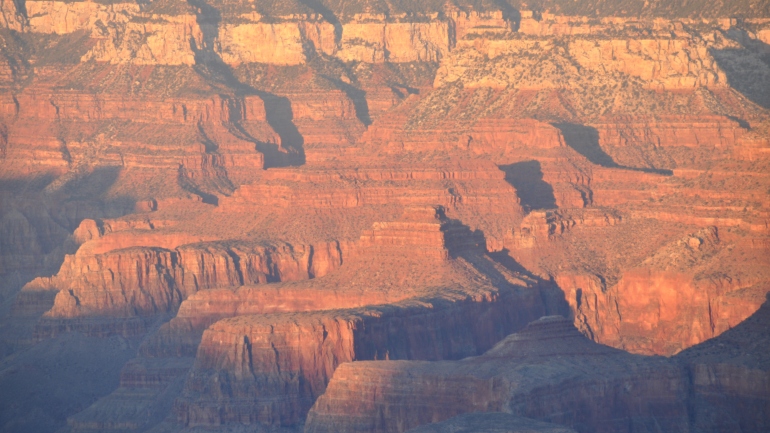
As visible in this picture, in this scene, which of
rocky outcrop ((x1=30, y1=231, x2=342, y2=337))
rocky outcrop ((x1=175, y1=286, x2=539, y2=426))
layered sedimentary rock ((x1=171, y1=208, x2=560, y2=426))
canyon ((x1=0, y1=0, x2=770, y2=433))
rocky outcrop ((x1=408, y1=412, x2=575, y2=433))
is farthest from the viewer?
rocky outcrop ((x1=30, y1=231, x2=342, y2=337))

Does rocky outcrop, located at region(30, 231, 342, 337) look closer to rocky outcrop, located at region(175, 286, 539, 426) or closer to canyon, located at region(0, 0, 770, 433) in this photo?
canyon, located at region(0, 0, 770, 433)

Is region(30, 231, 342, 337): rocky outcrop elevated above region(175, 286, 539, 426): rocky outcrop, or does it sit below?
above

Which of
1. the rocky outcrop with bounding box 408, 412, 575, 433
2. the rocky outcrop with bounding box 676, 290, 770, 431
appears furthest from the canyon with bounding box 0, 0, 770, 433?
the rocky outcrop with bounding box 408, 412, 575, 433

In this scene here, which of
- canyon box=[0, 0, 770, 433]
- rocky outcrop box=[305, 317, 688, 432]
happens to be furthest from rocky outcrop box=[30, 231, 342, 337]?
rocky outcrop box=[305, 317, 688, 432]

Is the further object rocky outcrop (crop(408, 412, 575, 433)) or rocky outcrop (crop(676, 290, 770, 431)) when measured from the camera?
rocky outcrop (crop(676, 290, 770, 431))

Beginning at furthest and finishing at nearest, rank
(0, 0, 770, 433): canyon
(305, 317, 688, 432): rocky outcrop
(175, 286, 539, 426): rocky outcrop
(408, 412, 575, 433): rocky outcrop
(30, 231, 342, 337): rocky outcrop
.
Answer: (30, 231, 342, 337): rocky outcrop, (175, 286, 539, 426): rocky outcrop, (0, 0, 770, 433): canyon, (305, 317, 688, 432): rocky outcrop, (408, 412, 575, 433): rocky outcrop

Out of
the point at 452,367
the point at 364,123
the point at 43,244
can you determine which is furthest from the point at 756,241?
the point at 364,123

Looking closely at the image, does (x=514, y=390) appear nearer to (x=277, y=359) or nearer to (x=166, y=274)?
(x=277, y=359)

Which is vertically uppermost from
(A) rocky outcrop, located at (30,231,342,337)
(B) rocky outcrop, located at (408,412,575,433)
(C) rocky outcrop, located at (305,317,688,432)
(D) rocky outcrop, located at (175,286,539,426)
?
(A) rocky outcrop, located at (30,231,342,337)

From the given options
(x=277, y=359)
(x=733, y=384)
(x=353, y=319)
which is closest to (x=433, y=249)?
(x=353, y=319)
